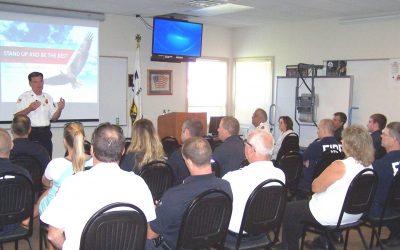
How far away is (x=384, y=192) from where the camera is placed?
3727mm

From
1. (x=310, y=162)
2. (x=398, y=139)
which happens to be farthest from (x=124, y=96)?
(x=398, y=139)

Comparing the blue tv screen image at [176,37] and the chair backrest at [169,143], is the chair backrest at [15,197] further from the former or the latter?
the blue tv screen image at [176,37]

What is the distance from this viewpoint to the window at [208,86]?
30.0ft

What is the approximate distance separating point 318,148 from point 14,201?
3.27 m

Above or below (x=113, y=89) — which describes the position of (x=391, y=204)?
below

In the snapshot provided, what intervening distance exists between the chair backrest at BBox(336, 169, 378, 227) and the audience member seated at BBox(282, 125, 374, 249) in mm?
63

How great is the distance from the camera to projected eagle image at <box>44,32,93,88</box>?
722 cm

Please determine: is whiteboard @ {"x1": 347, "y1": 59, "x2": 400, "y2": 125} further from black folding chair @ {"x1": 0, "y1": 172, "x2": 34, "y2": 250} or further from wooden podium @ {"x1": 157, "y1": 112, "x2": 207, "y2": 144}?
A: black folding chair @ {"x1": 0, "y1": 172, "x2": 34, "y2": 250}

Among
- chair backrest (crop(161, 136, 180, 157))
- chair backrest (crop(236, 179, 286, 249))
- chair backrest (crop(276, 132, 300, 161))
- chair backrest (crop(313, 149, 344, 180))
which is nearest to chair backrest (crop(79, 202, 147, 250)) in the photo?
chair backrest (crop(236, 179, 286, 249))

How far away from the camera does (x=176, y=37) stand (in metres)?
7.92

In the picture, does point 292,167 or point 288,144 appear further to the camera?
point 288,144

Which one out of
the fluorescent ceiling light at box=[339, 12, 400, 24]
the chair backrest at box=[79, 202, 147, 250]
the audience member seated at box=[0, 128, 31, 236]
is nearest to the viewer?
the chair backrest at box=[79, 202, 147, 250]

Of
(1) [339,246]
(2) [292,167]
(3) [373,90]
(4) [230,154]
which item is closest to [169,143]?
(4) [230,154]

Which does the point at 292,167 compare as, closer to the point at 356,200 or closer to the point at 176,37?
the point at 356,200
